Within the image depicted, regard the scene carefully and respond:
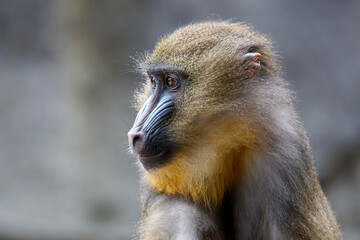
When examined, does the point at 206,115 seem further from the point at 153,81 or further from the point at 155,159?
the point at 153,81

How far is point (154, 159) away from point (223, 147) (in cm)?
46

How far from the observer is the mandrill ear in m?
3.96

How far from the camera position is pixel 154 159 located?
3932 millimetres

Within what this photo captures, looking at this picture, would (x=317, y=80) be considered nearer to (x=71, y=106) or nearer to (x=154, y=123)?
(x=71, y=106)

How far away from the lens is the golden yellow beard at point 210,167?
3.89 metres

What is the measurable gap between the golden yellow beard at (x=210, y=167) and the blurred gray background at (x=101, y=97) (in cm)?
419

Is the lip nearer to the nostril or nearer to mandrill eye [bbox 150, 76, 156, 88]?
the nostril

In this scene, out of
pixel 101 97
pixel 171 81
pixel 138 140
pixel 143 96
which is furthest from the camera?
pixel 101 97

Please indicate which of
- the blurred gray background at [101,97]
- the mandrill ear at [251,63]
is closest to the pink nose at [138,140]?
the mandrill ear at [251,63]

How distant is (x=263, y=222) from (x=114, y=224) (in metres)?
5.35

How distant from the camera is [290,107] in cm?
411

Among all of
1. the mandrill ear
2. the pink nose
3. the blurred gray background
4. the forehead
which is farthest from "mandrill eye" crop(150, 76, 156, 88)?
the blurred gray background

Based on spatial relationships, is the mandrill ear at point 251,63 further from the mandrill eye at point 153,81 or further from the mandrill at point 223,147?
the mandrill eye at point 153,81

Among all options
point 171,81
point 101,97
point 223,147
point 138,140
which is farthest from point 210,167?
point 101,97
